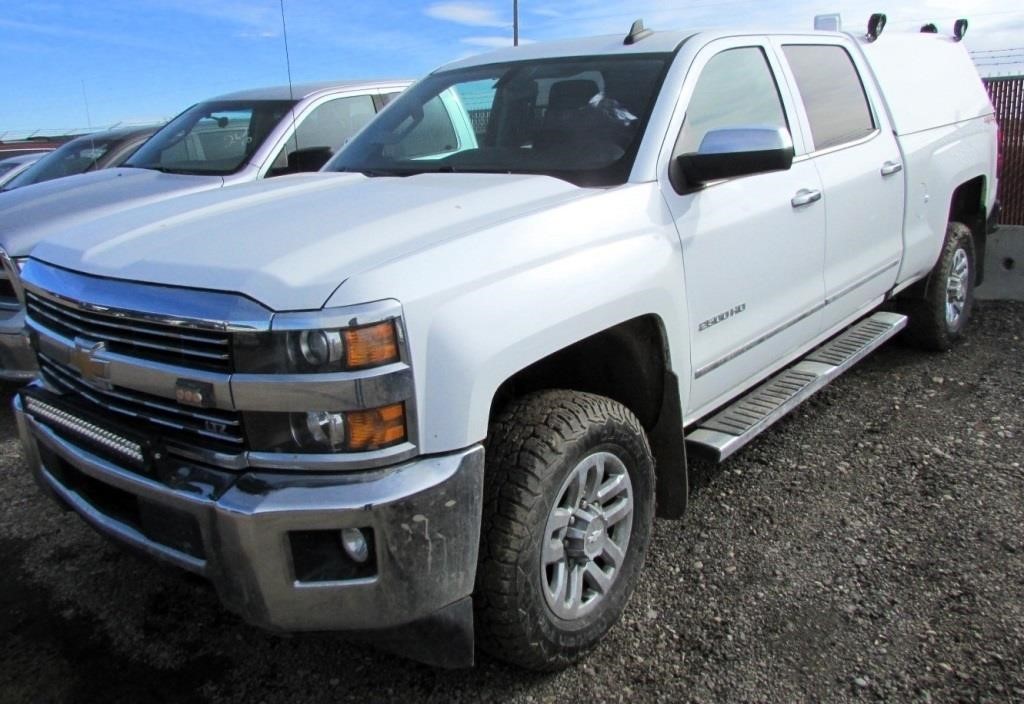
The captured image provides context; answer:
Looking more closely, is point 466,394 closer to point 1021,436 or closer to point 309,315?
point 309,315

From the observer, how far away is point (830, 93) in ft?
13.6

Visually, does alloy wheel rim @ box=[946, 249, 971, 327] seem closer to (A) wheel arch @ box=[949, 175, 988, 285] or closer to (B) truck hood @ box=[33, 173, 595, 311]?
(A) wheel arch @ box=[949, 175, 988, 285]

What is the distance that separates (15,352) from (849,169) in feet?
14.4

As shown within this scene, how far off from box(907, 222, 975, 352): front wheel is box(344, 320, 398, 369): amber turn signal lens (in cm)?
419

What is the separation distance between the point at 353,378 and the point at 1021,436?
3.60 m

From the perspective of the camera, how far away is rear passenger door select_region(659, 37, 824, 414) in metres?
3.05

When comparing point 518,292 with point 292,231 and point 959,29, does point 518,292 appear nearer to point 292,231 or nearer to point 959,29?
point 292,231

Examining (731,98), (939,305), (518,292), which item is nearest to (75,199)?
(731,98)

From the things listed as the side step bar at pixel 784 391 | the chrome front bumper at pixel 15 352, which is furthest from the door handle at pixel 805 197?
the chrome front bumper at pixel 15 352

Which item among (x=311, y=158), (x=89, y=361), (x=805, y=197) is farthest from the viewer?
(x=311, y=158)

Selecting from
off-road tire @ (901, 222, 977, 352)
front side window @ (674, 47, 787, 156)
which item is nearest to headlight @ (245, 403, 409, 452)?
front side window @ (674, 47, 787, 156)

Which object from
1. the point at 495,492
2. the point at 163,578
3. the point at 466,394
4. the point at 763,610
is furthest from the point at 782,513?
the point at 163,578

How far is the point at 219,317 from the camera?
209cm

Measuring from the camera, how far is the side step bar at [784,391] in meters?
3.20
